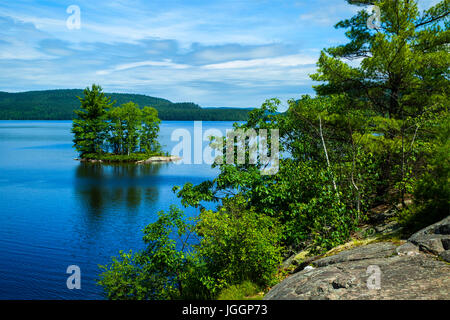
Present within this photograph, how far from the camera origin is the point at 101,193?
39.8 metres

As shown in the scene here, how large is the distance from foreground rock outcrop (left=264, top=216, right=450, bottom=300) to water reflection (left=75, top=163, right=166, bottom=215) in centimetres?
2703

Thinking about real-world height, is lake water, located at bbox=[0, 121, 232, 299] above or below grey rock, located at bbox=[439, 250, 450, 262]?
below

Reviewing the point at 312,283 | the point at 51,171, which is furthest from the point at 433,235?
the point at 51,171

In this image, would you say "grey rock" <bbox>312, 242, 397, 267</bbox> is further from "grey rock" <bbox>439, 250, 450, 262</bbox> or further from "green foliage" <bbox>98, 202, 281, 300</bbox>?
"green foliage" <bbox>98, 202, 281, 300</bbox>

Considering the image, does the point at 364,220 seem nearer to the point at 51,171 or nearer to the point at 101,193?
the point at 101,193

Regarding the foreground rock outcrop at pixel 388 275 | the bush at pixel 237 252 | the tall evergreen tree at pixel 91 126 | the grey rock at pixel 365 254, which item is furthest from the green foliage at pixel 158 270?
the tall evergreen tree at pixel 91 126

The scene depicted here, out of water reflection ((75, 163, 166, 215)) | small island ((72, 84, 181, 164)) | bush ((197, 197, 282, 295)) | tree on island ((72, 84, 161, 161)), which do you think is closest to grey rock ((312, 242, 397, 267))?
bush ((197, 197, 282, 295))

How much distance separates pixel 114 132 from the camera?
75.2 metres

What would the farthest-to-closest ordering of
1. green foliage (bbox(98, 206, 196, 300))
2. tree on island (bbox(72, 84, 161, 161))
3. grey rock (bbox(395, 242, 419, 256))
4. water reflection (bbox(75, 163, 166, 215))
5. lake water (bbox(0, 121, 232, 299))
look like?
tree on island (bbox(72, 84, 161, 161)) → water reflection (bbox(75, 163, 166, 215)) → lake water (bbox(0, 121, 232, 299)) → green foliage (bbox(98, 206, 196, 300)) → grey rock (bbox(395, 242, 419, 256))

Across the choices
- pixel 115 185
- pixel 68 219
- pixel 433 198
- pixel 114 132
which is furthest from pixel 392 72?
pixel 114 132

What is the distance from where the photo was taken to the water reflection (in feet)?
115

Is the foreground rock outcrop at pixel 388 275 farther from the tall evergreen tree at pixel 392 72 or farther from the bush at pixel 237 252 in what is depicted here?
the tall evergreen tree at pixel 392 72

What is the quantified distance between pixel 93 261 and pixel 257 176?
11.4m
